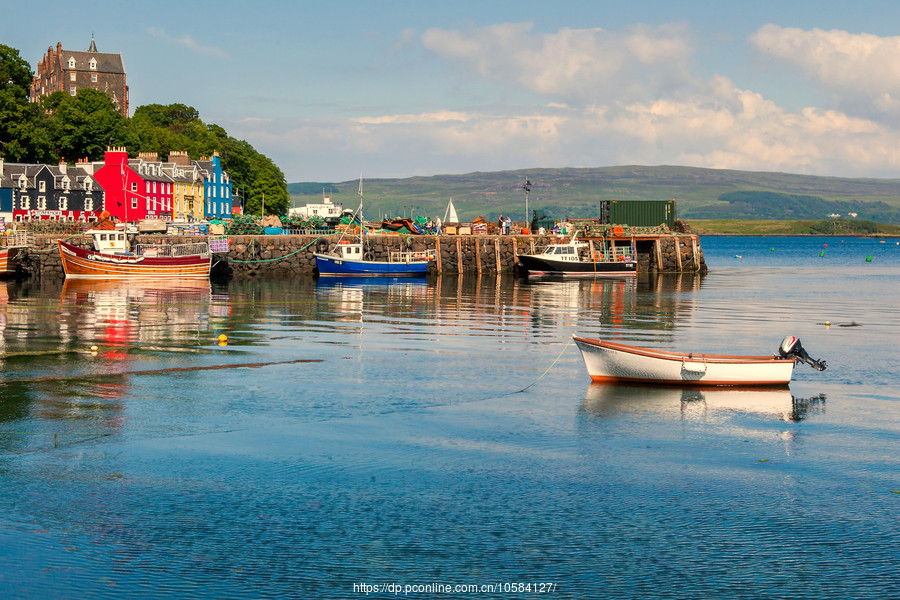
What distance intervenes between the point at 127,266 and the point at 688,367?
5257 cm

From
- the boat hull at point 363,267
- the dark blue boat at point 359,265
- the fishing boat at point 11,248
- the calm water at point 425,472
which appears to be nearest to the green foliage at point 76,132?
the fishing boat at point 11,248

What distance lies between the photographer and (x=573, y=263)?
78.1 meters

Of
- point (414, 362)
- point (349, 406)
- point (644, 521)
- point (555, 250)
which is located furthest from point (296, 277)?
point (644, 521)

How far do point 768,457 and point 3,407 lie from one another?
1777 cm

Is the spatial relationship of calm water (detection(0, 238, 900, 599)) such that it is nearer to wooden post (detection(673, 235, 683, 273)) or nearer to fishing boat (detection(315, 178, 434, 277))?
fishing boat (detection(315, 178, 434, 277))

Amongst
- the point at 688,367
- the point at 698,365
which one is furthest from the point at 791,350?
the point at 688,367

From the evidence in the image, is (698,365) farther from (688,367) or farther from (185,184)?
(185,184)

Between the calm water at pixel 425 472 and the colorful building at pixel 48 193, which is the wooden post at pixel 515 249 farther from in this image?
the calm water at pixel 425 472

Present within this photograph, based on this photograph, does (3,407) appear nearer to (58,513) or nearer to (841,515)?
(58,513)

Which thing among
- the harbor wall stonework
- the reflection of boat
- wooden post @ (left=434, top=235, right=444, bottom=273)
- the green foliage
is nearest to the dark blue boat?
wooden post @ (left=434, top=235, right=444, bottom=273)

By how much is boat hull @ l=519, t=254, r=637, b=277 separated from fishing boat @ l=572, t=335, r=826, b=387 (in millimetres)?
51701

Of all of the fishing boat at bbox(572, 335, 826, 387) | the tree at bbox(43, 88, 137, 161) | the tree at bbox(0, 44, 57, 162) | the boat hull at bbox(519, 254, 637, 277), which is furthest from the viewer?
the tree at bbox(43, 88, 137, 161)

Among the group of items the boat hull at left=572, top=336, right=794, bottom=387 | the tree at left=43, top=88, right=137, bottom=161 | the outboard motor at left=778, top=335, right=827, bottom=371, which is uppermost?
the tree at left=43, top=88, right=137, bottom=161

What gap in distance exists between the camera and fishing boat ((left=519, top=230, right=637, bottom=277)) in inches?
3073
